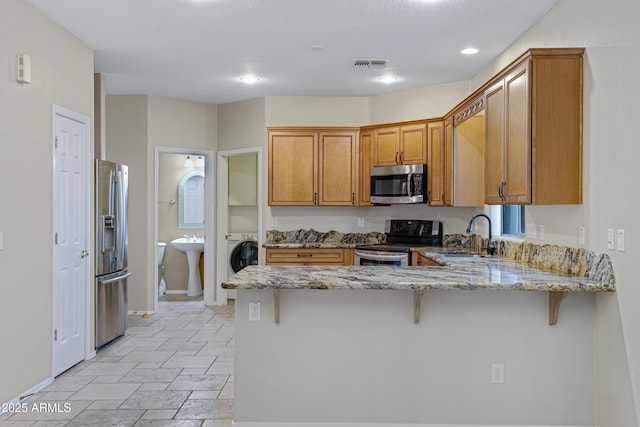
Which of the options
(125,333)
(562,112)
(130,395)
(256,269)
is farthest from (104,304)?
(562,112)

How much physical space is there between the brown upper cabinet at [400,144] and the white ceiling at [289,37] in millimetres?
482

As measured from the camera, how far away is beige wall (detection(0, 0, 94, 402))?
3.19 metres

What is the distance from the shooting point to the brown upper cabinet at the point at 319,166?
598cm

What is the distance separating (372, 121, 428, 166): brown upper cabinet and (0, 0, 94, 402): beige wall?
324 centimetres

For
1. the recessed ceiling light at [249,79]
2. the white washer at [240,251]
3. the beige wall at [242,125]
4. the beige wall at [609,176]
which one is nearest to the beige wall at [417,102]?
the beige wall at [242,125]

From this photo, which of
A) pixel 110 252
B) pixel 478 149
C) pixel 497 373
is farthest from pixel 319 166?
pixel 497 373

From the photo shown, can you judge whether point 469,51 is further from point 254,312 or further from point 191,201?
point 191,201

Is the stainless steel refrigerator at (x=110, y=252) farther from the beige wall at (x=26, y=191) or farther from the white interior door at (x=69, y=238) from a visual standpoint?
the beige wall at (x=26, y=191)

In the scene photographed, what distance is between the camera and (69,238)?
13.2 feet

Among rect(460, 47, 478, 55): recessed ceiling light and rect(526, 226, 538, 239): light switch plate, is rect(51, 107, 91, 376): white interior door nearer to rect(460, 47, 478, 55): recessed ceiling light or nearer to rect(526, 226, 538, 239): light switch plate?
rect(460, 47, 478, 55): recessed ceiling light

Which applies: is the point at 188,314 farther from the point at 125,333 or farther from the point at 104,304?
the point at 104,304

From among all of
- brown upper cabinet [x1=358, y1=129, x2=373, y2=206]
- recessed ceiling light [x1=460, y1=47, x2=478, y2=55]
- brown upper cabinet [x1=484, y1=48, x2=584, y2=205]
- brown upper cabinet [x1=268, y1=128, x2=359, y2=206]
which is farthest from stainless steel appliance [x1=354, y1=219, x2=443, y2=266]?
brown upper cabinet [x1=484, y1=48, x2=584, y2=205]

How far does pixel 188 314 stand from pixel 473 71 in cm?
423

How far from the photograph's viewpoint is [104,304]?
4.55 metres
